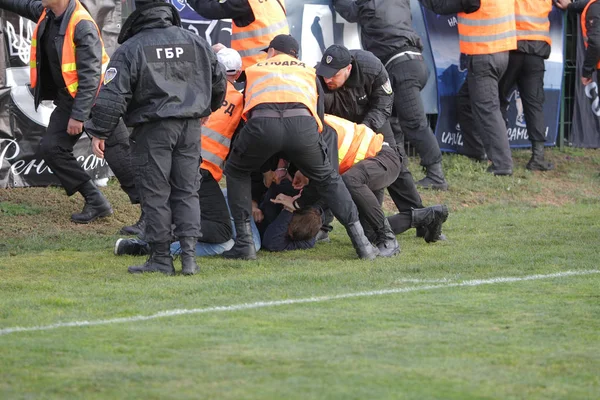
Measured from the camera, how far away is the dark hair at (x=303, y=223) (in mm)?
9312

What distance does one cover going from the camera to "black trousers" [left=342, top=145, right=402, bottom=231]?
356 inches

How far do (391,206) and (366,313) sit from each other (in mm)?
6125

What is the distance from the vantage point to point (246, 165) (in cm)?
867

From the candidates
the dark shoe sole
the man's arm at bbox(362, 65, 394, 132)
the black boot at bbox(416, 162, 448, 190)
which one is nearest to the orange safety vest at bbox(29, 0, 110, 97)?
the dark shoe sole

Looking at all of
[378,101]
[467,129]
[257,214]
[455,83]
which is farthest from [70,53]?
[467,129]

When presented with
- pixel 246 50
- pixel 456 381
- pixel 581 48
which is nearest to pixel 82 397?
pixel 456 381

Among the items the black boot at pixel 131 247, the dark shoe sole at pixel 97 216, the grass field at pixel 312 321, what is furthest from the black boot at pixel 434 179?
the black boot at pixel 131 247

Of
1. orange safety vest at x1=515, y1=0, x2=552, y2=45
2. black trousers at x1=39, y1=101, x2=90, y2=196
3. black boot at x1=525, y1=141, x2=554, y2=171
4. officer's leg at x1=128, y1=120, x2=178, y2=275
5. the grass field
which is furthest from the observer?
black boot at x1=525, y1=141, x2=554, y2=171

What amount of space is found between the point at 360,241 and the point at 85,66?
3.09m

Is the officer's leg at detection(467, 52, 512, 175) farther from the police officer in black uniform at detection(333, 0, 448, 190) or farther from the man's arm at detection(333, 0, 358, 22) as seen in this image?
the man's arm at detection(333, 0, 358, 22)

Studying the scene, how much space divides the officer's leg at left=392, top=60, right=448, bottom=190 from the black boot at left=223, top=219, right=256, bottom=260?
448cm

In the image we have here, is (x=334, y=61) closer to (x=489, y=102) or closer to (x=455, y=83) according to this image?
(x=489, y=102)

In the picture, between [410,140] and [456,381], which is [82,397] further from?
[410,140]

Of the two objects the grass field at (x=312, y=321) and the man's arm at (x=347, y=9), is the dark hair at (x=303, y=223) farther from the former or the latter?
the man's arm at (x=347, y=9)
